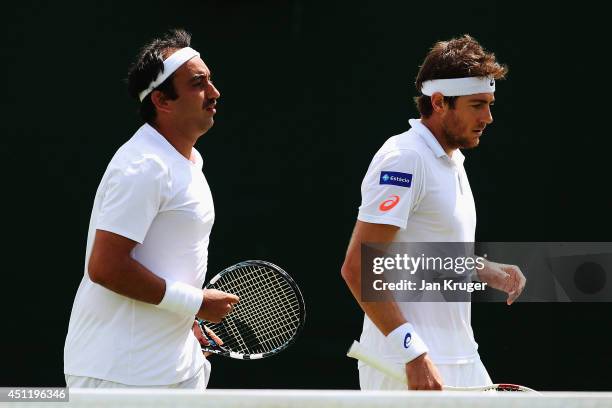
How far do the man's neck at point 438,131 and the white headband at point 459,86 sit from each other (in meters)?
0.08

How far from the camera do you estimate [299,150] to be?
4453 millimetres

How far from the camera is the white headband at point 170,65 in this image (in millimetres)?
3154

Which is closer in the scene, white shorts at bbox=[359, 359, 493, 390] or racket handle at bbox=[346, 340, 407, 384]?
racket handle at bbox=[346, 340, 407, 384]

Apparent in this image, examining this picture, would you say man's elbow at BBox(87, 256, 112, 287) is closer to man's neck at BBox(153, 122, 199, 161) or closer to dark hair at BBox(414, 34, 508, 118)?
man's neck at BBox(153, 122, 199, 161)

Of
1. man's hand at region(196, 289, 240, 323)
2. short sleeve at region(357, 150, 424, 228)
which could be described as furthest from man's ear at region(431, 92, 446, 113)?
man's hand at region(196, 289, 240, 323)

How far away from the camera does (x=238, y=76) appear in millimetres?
4430

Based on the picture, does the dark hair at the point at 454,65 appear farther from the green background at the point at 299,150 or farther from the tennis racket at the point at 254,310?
the green background at the point at 299,150

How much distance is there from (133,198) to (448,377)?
0.96m

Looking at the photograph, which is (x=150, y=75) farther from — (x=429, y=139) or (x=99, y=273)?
(x=429, y=139)

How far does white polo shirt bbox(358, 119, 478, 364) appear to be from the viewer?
10.1 ft

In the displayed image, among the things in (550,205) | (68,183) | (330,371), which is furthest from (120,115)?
(550,205)

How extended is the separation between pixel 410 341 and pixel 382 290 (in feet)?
0.51

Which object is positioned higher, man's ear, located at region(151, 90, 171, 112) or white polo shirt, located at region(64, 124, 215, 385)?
man's ear, located at region(151, 90, 171, 112)

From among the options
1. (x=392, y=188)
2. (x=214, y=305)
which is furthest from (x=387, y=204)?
(x=214, y=305)
